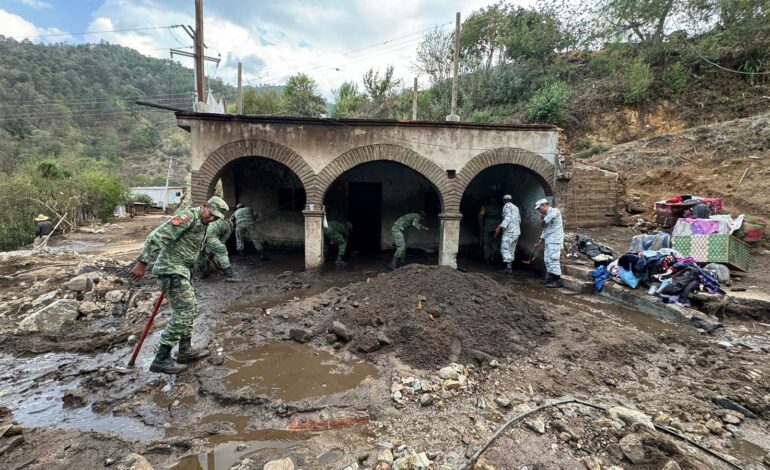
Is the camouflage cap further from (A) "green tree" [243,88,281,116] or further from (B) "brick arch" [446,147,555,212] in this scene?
(A) "green tree" [243,88,281,116]

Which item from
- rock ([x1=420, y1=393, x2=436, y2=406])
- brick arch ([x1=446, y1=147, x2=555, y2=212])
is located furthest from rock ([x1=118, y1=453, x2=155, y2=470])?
brick arch ([x1=446, y1=147, x2=555, y2=212])

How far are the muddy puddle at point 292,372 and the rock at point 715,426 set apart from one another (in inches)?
122

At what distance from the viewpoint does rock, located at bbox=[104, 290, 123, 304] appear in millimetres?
5855

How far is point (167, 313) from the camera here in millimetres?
5613

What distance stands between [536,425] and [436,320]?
1.84 metres

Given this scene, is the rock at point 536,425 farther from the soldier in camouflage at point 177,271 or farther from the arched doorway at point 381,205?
the arched doorway at point 381,205

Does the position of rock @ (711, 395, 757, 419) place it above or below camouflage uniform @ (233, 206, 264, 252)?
below

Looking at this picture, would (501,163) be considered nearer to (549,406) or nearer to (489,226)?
(489,226)

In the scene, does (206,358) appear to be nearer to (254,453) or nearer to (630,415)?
(254,453)

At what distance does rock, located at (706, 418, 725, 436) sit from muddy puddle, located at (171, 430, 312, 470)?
3516 millimetres

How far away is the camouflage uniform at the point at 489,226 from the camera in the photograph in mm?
9469

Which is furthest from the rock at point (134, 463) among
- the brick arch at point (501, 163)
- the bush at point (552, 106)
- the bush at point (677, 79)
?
the bush at point (677, 79)

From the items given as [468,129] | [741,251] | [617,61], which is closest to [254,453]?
[468,129]

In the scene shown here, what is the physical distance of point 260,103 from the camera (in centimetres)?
2634
